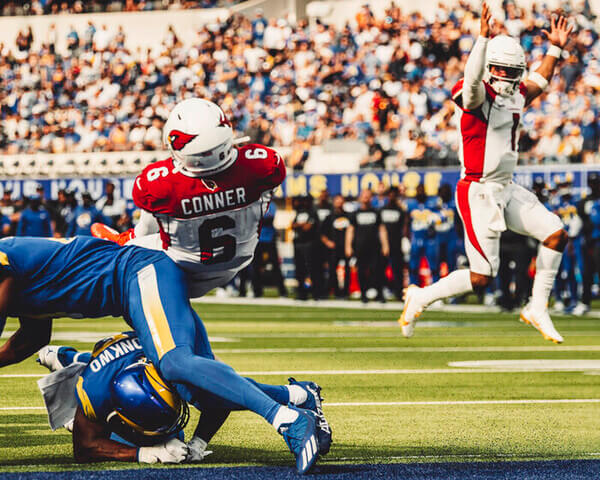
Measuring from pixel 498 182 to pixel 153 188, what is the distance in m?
3.47

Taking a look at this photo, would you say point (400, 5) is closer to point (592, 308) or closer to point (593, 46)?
point (593, 46)

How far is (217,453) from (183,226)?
1050 millimetres

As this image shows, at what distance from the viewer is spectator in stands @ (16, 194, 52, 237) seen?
16.5m

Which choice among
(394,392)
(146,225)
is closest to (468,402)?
(394,392)

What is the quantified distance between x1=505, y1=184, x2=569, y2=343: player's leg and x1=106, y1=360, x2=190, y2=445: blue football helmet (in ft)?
10.9

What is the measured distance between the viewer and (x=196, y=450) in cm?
485

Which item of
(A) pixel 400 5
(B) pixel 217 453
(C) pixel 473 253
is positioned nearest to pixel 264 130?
(A) pixel 400 5

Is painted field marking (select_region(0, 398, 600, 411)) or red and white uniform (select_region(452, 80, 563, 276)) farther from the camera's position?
red and white uniform (select_region(452, 80, 563, 276))

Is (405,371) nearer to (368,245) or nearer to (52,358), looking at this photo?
(52,358)

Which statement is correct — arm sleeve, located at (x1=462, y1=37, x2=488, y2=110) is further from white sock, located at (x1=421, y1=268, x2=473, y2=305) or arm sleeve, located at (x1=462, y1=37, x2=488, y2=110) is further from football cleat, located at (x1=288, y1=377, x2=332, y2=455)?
football cleat, located at (x1=288, y1=377, x2=332, y2=455)

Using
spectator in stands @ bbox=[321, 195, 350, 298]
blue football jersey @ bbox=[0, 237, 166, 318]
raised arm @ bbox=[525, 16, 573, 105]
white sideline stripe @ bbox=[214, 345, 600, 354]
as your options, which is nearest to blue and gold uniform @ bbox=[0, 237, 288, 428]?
blue football jersey @ bbox=[0, 237, 166, 318]

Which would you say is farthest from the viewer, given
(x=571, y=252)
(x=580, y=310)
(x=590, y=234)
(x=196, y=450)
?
(x=571, y=252)

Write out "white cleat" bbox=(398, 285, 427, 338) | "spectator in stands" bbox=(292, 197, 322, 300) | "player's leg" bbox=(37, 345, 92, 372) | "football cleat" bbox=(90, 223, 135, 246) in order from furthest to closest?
"spectator in stands" bbox=(292, 197, 322, 300), "white cleat" bbox=(398, 285, 427, 338), "football cleat" bbox=(90, 223, 135, 246), "player's leg" bbox=(37, 345, 92, 372)

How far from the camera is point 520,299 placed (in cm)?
1501
